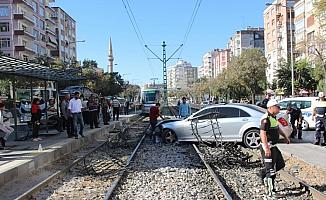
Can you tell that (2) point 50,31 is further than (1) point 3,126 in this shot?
Yes

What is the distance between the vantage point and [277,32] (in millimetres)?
97188

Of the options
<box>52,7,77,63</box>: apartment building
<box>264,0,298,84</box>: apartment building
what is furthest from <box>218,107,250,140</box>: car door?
<box>52,7,77,63</box>: apartment building

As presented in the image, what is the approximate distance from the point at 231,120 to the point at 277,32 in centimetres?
8453

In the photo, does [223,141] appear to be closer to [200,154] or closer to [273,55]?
[200,154]

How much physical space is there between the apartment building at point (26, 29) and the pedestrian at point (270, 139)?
2872 inches

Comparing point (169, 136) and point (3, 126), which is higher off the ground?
point (3, 126)

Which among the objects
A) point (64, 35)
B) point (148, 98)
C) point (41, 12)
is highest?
point (41, 12)

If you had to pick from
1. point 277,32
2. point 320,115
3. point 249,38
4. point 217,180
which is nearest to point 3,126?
point 217,180

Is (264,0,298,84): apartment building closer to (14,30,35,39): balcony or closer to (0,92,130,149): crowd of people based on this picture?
(14,30,35,39): balcony

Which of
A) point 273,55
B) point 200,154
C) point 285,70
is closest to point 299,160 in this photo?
point 200,154

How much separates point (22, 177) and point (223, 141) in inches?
295

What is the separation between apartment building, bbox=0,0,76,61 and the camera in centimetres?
8019

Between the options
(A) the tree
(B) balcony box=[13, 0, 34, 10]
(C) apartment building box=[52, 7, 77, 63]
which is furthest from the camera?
(C) apartment building box=[52, 7, 77, 63]

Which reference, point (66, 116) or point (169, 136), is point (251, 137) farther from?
point (66, 116)
